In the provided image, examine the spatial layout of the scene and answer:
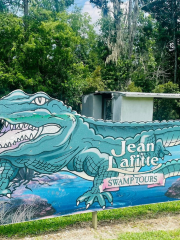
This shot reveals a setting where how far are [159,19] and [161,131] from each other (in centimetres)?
2463

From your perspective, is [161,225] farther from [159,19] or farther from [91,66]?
[159,19]

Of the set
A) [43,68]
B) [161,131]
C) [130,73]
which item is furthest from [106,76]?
[161,131]

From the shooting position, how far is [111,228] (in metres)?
3.53

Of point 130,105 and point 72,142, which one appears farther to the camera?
point 130,105

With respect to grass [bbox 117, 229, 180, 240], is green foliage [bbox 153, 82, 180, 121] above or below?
above

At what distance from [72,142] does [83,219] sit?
128 cm

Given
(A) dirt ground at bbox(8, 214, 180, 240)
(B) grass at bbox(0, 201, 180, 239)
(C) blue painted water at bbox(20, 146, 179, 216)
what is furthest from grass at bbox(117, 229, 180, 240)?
(C) blue painted water at bbox(20, 146, 179, 216)

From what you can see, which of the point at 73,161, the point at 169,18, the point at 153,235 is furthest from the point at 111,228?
the point at 169,18

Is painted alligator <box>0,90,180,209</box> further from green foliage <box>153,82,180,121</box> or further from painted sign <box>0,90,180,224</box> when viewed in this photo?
green foliage <box>153,82,180,121</box>

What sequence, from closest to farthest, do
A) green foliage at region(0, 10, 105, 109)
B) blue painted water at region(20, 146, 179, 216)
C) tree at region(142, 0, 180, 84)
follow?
blue painted water at region(20, 146, 179, 216)
green foliage at region(0, 10, 105, 109)
tree at region(142, 0, 180, 84)

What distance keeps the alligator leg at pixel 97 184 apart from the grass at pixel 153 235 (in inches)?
18.4

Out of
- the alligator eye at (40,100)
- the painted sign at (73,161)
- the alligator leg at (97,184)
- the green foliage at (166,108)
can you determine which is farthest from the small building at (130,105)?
the alligator eye at (40,100)

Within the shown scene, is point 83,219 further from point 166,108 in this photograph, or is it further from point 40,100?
point 166,108

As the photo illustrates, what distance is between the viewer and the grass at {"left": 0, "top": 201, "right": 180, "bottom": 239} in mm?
3324
